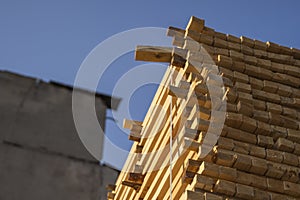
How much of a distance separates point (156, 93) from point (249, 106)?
79.8 inches

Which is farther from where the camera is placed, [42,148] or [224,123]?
[224,123]

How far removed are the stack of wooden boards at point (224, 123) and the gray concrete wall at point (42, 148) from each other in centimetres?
131

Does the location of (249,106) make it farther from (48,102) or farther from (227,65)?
(48,102)

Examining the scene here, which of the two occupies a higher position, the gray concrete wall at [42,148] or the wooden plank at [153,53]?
the wooden plank at [153,53]

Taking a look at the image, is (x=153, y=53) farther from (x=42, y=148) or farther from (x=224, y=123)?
(x=42, y=148)

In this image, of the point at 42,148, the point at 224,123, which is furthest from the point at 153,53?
the point at 42,148

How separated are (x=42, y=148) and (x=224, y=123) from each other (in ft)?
8.15

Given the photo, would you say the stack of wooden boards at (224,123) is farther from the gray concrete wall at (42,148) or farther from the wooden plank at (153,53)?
the gray concrete wall at (42,148)

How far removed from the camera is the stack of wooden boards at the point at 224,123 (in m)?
7.90

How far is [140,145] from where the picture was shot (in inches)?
416


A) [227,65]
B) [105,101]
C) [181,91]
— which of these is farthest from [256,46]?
[105,101]

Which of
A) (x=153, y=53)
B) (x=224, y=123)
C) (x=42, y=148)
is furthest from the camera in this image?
(x=153, y=53)

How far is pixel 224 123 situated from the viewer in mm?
8281

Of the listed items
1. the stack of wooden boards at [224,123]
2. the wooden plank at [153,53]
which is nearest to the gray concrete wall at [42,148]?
the stack of wooden boards at [224,123]
